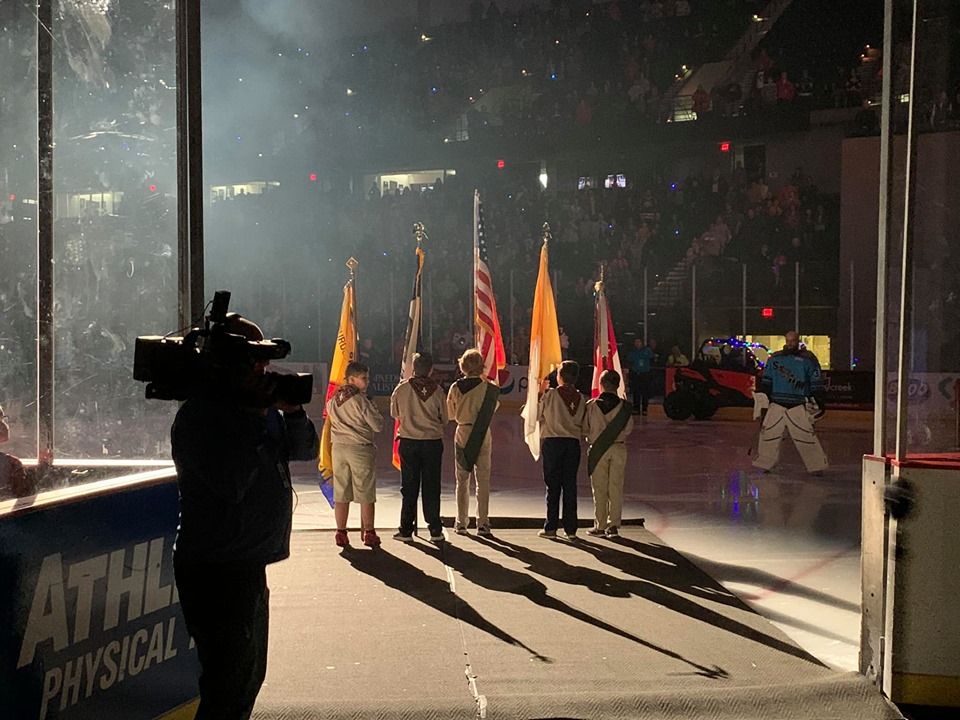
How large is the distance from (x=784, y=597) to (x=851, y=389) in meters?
14.5

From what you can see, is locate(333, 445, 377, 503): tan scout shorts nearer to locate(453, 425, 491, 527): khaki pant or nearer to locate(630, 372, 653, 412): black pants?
locate(453, 425, 491, 527): khaki pant

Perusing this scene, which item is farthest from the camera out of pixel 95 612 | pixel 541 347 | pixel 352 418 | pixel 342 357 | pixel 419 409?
pixel 541 347

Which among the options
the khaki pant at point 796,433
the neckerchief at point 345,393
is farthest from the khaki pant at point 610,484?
the khaki pant at point 796,433

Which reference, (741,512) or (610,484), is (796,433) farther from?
(610,484)

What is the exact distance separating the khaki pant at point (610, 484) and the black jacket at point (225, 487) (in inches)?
234

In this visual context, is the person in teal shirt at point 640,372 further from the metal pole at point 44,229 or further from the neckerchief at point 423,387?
the metal pole at point 44,229

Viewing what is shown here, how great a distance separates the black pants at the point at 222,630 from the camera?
336cm

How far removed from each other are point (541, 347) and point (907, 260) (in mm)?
5964

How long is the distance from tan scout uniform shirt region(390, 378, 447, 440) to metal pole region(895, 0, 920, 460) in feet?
15.0

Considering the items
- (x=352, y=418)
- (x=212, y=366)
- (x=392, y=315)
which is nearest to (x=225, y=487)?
(x=212, y=366)

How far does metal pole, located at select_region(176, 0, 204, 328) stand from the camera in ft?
15.8

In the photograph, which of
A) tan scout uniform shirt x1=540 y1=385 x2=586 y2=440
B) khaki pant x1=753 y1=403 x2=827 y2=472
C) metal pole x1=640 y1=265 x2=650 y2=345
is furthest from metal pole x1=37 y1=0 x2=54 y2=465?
metal pole x1=640 y1=265 x2=650 y2=345

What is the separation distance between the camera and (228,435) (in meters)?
3.39

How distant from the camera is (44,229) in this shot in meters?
4.16
